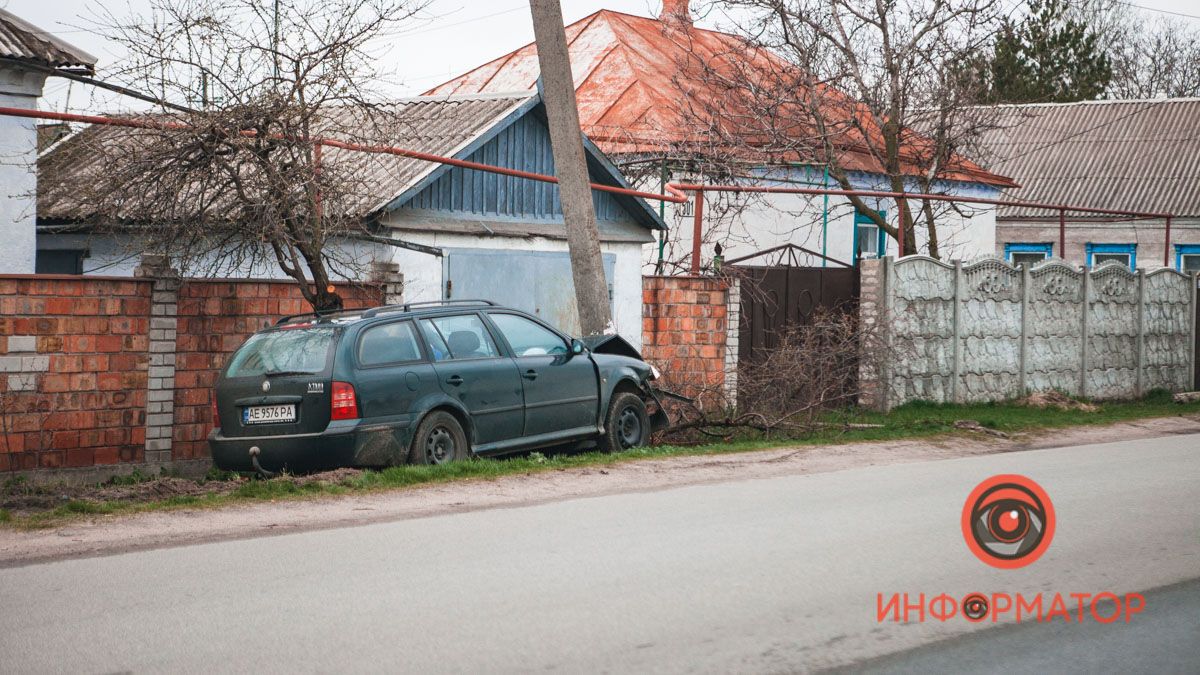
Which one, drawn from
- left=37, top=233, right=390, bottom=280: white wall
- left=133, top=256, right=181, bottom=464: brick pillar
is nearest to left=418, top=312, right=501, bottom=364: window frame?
left=37, top=233, right=390, bottom=280: white wall

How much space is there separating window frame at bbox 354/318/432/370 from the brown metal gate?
6.82 m

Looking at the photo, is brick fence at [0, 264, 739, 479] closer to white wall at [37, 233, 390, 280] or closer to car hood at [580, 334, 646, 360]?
white wall at [37, 233, 390, 280]

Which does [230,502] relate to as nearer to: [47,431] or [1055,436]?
[47,431]

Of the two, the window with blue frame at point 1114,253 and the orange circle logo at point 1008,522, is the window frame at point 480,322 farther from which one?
the window with blue frame at point 1114,253

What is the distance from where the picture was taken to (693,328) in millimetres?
16969

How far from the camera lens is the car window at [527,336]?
483 inches

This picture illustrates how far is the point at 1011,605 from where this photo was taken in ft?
21.4

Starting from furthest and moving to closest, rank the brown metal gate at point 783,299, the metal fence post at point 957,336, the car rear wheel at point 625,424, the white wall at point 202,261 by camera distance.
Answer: the metal fence post at point 957,336, the brown metal gate at point 783,299, the white wall at point 202,261, the car rear wheel at point 625,424

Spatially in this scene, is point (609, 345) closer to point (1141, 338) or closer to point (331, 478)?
point (331, 478)

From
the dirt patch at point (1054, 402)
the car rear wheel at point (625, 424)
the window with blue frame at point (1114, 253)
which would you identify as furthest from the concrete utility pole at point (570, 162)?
the window with blue frame at point (1114, 253)

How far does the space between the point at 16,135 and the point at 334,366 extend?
820cm

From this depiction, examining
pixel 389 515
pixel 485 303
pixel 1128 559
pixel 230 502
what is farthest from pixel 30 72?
pixel 1128 559

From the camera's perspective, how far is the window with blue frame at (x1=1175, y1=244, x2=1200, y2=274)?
3709 centimetres

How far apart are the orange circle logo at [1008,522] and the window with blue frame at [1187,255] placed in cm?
2950
